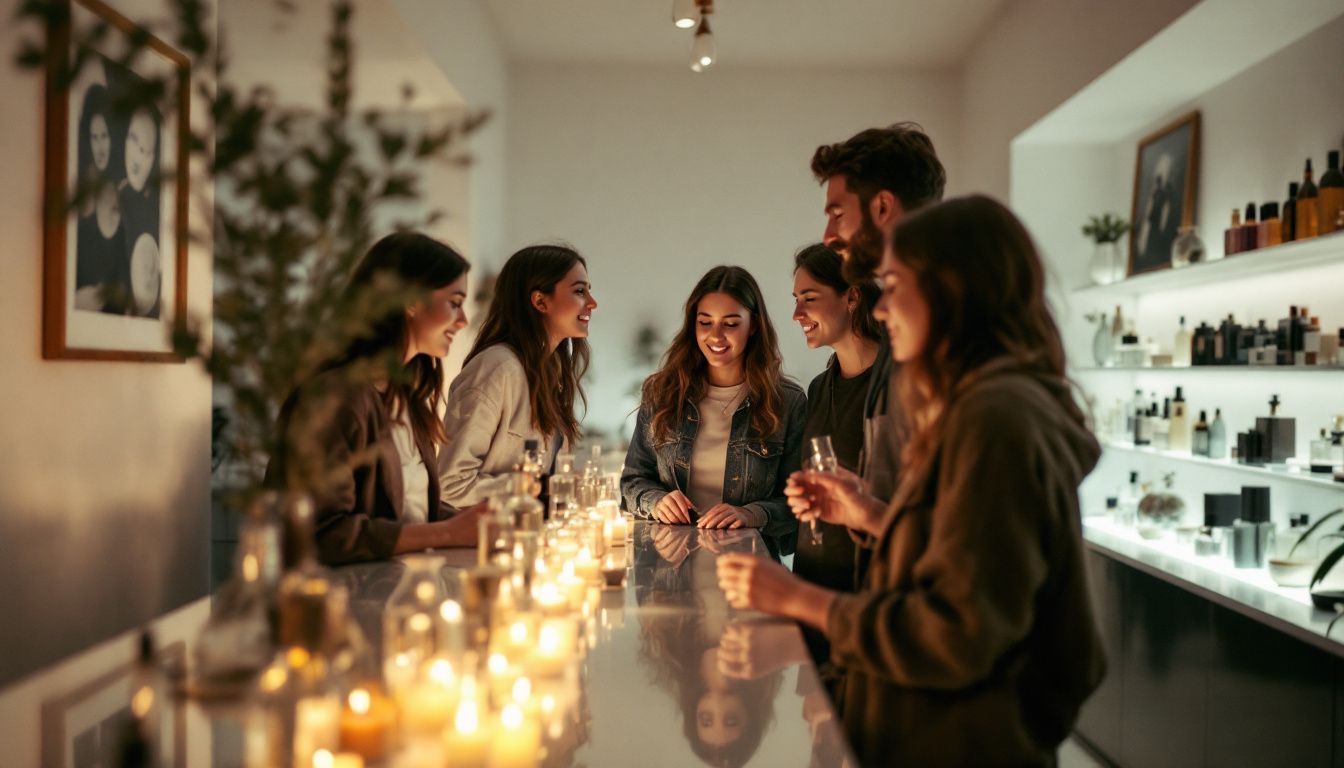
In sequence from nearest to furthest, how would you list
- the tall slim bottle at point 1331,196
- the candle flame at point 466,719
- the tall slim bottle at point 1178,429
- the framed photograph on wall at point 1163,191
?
the candle flame at point 466,719, the tall slim bottle at point 1331,196, the tall slim bottle at point 1178,429, the framed photograph on wall at point 1163,191

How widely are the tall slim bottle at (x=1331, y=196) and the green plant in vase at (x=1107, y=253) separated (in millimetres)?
1950

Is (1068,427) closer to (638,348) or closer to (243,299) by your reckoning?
(243,299)

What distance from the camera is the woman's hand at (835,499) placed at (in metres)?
1.82

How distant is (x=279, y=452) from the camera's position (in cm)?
108

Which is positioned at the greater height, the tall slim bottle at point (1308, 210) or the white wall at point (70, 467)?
the tall slim bottle at point (1308, 210)

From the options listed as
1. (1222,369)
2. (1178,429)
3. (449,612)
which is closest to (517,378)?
(449,612)

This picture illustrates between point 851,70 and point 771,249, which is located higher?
point 851,70

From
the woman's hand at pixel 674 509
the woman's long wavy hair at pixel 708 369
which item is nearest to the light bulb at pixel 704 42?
the woman's long wavy hair at pixel 708 369

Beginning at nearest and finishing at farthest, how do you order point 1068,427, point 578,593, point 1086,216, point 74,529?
point 1068,427
point 578,593
point 74,529
point 1086,216

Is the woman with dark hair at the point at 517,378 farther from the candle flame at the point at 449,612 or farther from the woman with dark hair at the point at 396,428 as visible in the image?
the candle flame at the point at 449,612

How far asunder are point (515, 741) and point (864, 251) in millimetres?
1259

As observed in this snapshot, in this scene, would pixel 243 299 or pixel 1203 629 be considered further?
pixel 1203 629

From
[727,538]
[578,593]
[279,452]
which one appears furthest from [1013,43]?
[279,452]

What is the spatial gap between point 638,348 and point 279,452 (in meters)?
6.20
